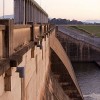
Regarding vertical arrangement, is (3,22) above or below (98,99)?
above

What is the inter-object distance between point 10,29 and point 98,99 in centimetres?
2749

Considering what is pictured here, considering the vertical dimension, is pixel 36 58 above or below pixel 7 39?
below

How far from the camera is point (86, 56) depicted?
69375 millimetres

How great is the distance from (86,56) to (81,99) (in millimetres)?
39000

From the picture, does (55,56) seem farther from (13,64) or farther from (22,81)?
(13,64)

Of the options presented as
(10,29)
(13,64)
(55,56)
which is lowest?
(55,56)

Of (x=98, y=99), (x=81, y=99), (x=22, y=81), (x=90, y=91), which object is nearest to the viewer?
(x=22, y=81)

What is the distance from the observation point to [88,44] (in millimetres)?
69625

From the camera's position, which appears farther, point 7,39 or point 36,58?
point 36,58

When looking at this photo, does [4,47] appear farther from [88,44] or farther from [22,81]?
[88,44]

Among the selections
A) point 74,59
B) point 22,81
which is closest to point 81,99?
point 22,81

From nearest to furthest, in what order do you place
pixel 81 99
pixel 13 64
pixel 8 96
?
pixel 13 64
pixel 8 96
pixel 81 99

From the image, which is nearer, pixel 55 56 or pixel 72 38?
pixel 55 56

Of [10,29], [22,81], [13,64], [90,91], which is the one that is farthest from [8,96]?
[90,91]
